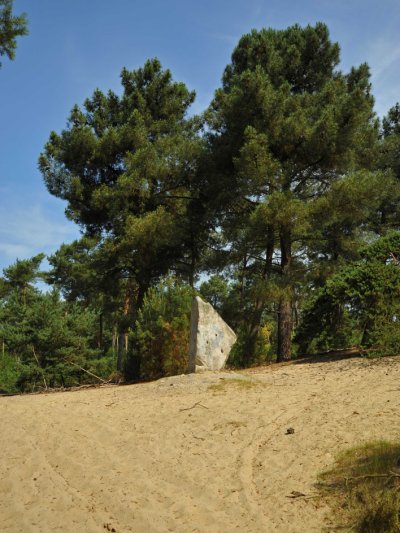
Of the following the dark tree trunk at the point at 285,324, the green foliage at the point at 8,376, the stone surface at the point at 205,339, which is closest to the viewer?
the stone surface at the point at 205,339

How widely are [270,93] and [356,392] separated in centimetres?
1016

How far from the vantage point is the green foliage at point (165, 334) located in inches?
523

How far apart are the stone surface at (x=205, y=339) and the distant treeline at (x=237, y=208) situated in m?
1.43

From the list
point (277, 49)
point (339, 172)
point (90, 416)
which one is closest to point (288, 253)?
point (339, 172)

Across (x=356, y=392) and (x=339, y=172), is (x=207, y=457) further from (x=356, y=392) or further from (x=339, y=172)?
(x=339, y=172)

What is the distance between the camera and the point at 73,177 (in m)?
19.1

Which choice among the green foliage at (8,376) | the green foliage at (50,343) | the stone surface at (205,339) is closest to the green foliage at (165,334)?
the stone surface at (205,339)

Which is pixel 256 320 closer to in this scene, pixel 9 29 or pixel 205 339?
pixel 205 339

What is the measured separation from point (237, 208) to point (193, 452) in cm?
1175

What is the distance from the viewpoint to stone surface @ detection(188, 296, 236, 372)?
11617 mm

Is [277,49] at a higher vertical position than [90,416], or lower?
higher

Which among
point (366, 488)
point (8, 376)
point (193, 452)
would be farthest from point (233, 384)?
point (8, 376)

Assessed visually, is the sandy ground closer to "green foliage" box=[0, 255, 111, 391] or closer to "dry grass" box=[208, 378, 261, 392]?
"dry grass" box=[208, 378, 261, 392]

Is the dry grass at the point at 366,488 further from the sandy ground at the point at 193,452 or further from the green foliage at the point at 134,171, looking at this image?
the green foliage at the point at 134,171
